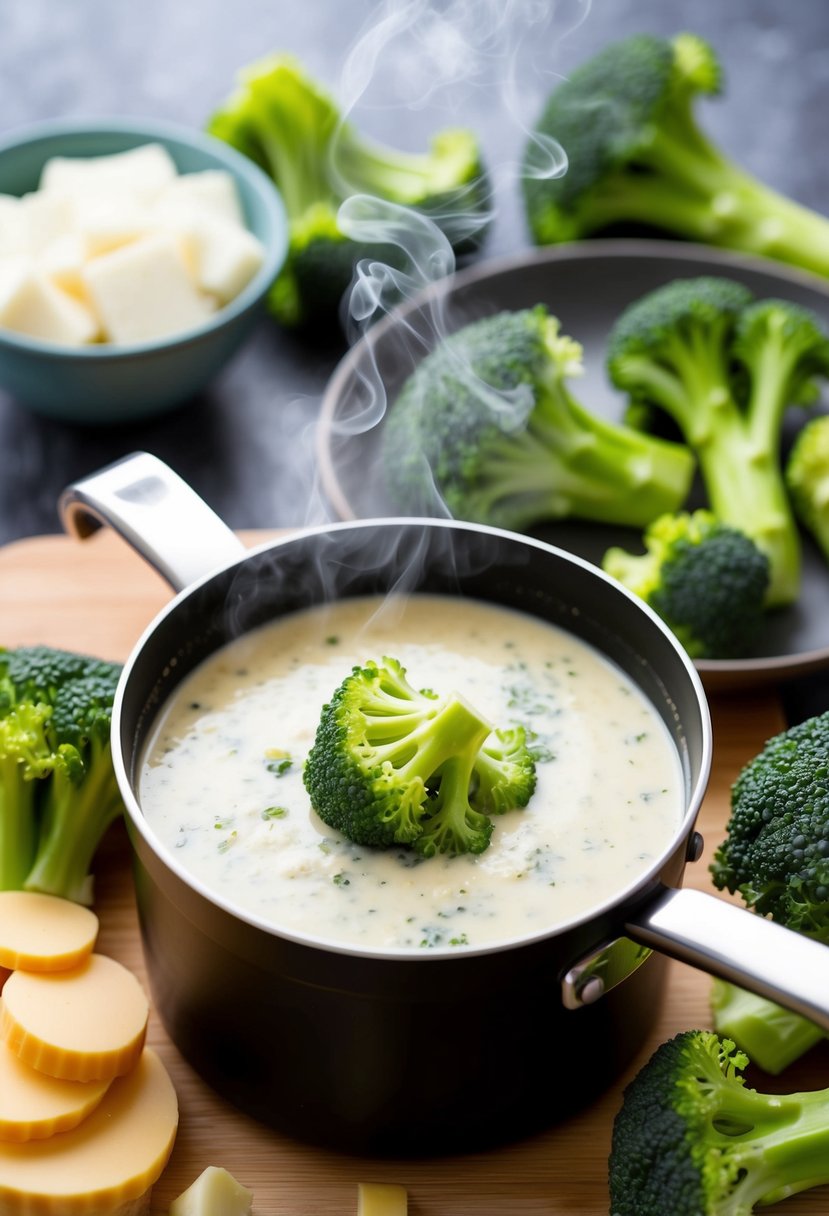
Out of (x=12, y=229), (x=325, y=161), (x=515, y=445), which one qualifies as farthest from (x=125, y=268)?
(x=515, y=445)

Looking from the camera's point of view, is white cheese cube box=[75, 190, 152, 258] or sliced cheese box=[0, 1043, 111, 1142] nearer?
sliced cheese box=[0, 1043, 111, 1142]

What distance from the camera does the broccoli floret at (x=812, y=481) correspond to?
8.36 feet

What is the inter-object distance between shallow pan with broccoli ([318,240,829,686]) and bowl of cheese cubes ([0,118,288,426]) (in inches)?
12.2

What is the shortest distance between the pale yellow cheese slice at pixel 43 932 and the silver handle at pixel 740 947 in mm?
700

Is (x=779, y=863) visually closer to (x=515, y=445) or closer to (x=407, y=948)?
(x=407, y=948)

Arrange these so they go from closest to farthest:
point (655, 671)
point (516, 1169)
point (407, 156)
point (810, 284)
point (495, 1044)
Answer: point (495, 1044)
point (516, 1169)
point (655, 671)
point (810, 284)
point (407, 156)

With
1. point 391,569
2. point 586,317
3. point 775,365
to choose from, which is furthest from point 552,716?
point 586,317

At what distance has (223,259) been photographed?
2.87 metres

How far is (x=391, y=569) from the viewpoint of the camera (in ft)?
6.85

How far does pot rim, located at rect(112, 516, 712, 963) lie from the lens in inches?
→ 55.4

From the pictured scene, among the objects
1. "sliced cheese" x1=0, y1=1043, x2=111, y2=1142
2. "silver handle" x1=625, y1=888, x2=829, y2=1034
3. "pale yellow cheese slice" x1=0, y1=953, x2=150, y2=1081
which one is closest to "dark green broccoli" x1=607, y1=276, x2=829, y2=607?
"silver handle" x1=625, y1=888, x2=829, y2=1034

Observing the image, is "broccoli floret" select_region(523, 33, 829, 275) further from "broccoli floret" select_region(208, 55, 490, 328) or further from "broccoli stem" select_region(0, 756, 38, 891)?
"broccoli stem" select_region(0, 756, 38, 891)

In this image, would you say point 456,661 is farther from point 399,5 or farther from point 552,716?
point 399,5

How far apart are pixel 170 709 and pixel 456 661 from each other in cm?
39
